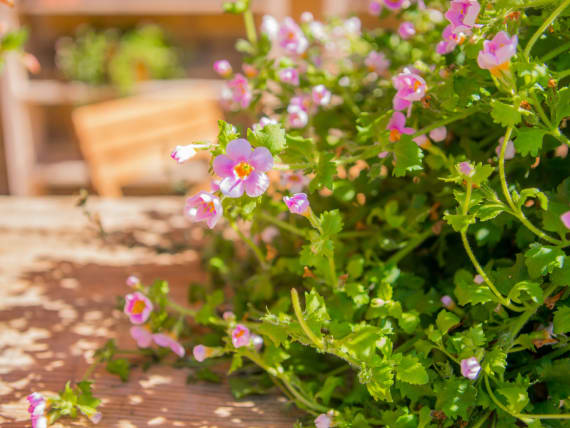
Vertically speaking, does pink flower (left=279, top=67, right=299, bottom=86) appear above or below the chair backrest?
above

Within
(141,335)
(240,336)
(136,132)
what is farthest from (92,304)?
(136,132)

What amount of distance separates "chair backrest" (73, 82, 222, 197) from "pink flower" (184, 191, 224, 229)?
1600mm

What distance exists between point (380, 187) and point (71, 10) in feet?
8.74

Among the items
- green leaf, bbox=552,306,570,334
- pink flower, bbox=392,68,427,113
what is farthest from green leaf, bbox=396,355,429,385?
pink flower, bbox=392,68,427,113

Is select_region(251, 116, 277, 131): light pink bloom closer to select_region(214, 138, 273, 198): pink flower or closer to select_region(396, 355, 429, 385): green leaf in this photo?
select_region(214, 138, 273, 198): pink flower

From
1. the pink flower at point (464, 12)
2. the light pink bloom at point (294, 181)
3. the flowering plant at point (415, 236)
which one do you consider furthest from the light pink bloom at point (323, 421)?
the pink flower at point (464, 12)

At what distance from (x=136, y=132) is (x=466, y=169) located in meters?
2.15

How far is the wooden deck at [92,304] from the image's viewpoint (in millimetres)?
543

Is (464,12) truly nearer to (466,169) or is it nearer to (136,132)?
(466,169)

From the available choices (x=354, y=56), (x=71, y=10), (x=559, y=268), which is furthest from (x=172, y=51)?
(x=559, y=268)

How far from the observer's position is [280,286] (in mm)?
672

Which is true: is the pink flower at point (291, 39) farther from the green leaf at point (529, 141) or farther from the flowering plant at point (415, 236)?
the green leaf at point (529, 141)

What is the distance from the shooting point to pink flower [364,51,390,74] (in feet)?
2.33

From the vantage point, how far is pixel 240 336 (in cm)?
51
